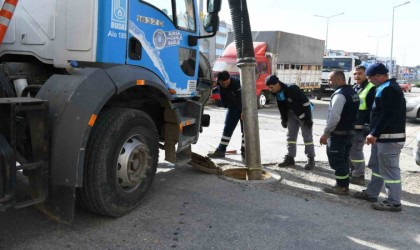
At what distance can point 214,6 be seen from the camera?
511 centimetres

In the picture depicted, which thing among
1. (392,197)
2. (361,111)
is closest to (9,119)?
(392,197)

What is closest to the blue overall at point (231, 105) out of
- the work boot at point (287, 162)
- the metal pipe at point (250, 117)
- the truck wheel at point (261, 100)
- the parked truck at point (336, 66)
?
the work boot at point (287, 162)

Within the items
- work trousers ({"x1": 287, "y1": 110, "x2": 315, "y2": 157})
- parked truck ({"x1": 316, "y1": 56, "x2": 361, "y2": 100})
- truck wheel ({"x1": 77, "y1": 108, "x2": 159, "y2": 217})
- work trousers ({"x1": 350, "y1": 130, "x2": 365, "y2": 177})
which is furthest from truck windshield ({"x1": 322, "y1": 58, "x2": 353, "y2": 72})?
truck wheel ({"x1": 77, "y1": 108, "x2": 159, "y2": 217})

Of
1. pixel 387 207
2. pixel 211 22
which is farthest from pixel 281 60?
pixel 387 207

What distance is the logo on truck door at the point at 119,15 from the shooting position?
4137 millimetres

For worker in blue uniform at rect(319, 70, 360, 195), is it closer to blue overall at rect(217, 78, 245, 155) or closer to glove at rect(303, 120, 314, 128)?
glove at rect(303, 120, 314, 128)

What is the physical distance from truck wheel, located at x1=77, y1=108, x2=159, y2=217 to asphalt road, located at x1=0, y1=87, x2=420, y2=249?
19 centimetres

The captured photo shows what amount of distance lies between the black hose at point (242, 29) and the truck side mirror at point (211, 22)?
384 millimetres

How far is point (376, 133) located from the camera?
4816 millimetres

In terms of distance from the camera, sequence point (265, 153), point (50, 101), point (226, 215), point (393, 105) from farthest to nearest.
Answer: point (265, 153) → point (393, 105) → point (226, 215) → point (50, 101)

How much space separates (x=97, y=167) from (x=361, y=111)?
155 inches

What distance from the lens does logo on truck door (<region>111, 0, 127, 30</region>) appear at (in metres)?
4.14

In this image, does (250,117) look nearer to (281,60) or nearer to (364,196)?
(364,196)

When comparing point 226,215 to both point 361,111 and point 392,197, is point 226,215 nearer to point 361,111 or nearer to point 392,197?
point 392,197
